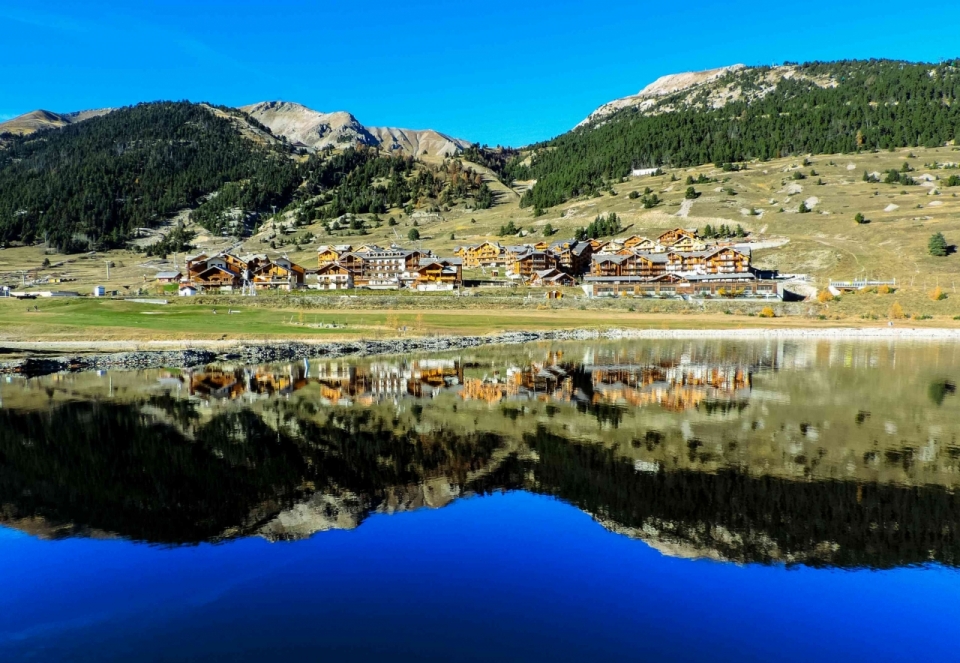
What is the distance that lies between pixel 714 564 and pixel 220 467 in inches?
762

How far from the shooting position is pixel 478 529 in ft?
65.2

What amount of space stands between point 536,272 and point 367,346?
73.9 meters

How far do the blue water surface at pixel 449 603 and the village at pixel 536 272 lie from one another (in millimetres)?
99133

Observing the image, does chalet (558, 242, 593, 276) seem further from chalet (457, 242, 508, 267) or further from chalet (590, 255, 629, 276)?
chalet (457, 242, 508, 267)

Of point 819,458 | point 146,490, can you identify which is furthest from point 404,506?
point 819,458

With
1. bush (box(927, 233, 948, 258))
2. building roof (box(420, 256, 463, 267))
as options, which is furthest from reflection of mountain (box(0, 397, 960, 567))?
bush (box(927, 233, 948, 258))

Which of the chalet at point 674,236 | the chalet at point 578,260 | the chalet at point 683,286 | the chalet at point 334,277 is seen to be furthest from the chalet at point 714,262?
the chalet at point 334,277

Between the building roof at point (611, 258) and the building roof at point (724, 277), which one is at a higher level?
the building roof at point (611, 258)

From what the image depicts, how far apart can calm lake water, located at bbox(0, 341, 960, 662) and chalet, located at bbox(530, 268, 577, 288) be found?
297ft

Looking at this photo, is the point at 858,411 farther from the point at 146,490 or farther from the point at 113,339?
the point at 113,339

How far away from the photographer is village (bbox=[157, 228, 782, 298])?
4717 inches

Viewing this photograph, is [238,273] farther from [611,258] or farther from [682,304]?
[682,304]

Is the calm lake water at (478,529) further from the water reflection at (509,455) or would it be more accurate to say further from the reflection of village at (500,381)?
the reflection of village at (500,381)

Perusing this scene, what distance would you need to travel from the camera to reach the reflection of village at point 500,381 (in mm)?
41531
